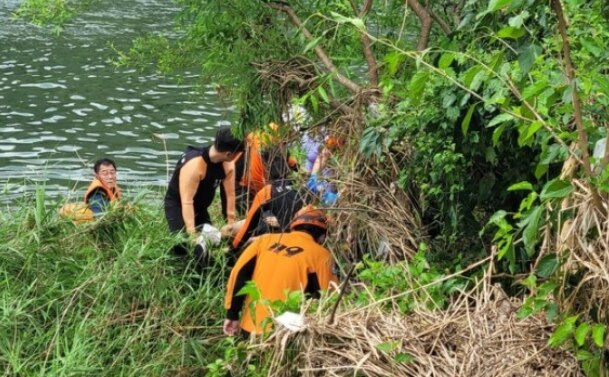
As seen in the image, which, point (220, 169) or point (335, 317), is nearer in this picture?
point (335, 317)

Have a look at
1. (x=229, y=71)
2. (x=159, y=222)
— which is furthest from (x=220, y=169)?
(x=229, y=71)

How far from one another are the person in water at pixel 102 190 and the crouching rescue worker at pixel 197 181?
72cm

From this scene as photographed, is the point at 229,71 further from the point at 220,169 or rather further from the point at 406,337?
the point at 406,337

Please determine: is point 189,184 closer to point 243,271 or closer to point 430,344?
point 243,271

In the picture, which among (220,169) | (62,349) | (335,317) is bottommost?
(62,349)

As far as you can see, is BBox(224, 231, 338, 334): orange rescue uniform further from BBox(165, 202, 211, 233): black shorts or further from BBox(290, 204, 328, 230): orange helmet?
BBox(165, 202, 211, 233): black shorts

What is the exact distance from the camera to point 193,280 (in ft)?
22.2

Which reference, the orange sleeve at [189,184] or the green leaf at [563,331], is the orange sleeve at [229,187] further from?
the green leaf at [563,331]

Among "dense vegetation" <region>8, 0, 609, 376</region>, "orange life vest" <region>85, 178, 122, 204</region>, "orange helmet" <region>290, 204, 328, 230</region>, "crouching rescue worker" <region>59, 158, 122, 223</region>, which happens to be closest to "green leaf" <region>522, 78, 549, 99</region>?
"dense vegetation" <region>8, 0, 609, 376</region>

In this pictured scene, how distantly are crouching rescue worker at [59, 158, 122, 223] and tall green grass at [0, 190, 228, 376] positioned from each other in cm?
17

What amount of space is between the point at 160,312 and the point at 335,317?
279 centimetres

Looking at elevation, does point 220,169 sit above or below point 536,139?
below

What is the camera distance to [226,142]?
6723mm

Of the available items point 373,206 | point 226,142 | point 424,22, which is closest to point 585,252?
point 373,206
